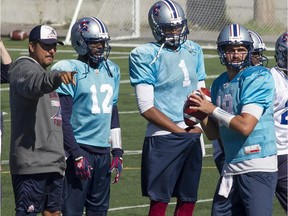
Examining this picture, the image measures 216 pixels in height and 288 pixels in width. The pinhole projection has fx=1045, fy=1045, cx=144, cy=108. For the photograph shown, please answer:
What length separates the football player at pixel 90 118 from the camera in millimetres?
7887

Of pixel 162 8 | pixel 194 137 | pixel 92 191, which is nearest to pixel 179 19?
pixel 162 8

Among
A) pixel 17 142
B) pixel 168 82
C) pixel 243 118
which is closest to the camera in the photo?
pixel 243 118

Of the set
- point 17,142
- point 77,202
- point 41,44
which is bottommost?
point 77,202

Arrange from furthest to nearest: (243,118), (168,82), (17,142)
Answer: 1. (168,82)
2. (17,142)
3. (243,118)

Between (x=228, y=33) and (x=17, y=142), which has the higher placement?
(x=228, y=33)

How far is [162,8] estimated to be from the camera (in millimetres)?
8305

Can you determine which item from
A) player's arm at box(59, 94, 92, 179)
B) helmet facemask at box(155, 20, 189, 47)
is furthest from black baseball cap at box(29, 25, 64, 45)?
helmet facemask at box(155, 20, 189, 47)

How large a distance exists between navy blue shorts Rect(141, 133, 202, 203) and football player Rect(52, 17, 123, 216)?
331mm

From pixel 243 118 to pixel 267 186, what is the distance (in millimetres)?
531

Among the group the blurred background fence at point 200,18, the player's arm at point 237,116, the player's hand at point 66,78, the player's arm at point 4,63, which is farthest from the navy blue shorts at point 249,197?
the blurred background fence at point 200,18

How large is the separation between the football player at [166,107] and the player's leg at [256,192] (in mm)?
1225

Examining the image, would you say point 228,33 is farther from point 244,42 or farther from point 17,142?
point 17,142

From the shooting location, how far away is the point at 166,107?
818 centimetres

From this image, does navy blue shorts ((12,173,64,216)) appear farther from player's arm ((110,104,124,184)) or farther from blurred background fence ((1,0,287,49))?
blurred background fence ((1,0,287,49))
